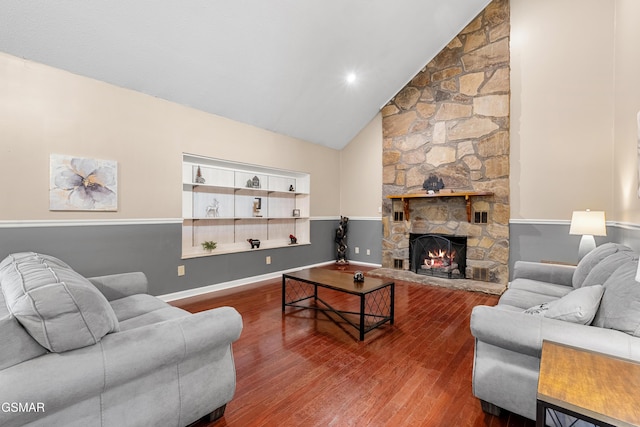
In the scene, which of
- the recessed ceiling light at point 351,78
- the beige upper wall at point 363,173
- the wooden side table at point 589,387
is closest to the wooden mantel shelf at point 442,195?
the beige upper wall at point 363,173

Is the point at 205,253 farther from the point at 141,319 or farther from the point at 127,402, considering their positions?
the point at 127,402

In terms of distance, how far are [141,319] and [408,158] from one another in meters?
5.03

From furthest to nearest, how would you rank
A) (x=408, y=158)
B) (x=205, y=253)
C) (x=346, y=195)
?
(x=346, y=195), (x=408, y=158), (x=205, y=253)

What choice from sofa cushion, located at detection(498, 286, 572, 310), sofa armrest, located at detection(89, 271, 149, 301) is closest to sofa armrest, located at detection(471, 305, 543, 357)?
sofa cushion, located at detection(498, 286, 572, 310)

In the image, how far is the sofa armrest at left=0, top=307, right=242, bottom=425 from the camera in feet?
3.57

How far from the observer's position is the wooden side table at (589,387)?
918mm

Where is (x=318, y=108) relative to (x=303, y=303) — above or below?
above

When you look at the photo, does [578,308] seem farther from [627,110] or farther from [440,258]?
[440,258]

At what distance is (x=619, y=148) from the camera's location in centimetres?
373

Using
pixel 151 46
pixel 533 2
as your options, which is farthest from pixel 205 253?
pixel 533 2

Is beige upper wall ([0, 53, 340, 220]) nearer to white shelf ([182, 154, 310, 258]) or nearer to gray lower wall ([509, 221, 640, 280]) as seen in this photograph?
white shelf ([182, 154, 310, 258])

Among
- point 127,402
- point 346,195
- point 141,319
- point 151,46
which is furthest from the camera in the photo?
point 346,195

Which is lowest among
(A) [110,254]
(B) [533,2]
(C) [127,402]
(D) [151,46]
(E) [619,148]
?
(C) [127,402]

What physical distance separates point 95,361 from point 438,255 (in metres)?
5.25
